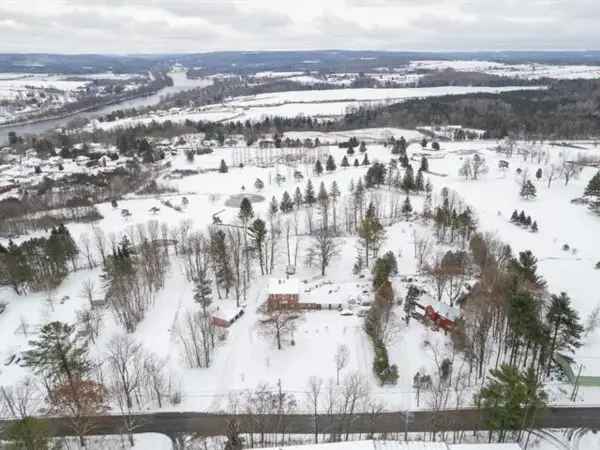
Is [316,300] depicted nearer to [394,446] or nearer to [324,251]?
[324,251]

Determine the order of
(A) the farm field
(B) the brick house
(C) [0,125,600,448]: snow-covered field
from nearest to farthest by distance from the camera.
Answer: (C) [0,125,600,448]: snow-covered field → (A) the farm field → (B) the brick house

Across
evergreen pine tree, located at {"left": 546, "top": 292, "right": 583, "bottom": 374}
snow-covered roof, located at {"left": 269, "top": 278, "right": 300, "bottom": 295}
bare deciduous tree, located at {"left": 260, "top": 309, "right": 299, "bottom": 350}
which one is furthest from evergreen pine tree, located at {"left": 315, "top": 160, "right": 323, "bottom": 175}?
evergreen pine tree, located at {"left": 546, "top": 292, "right": 583, "bottom": 374}

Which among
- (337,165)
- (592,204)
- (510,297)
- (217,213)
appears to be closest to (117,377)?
(510,297)

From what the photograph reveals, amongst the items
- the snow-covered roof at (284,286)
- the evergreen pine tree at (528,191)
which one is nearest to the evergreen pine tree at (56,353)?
the snow-covered roof at (284,286)

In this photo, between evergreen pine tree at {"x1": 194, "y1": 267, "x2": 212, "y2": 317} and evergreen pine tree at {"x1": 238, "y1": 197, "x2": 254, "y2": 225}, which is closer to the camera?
evergreen pine tree at {"x1": 194, "y1": 267, "x2": 212, "y2": 317}

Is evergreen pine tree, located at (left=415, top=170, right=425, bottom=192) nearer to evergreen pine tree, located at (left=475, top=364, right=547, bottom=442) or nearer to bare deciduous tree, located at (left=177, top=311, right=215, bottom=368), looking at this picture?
bare deciduous tree, located at (left=177, top=311, right=215, bottom=368)

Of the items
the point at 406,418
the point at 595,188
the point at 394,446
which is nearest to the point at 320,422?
the point at 406,418
